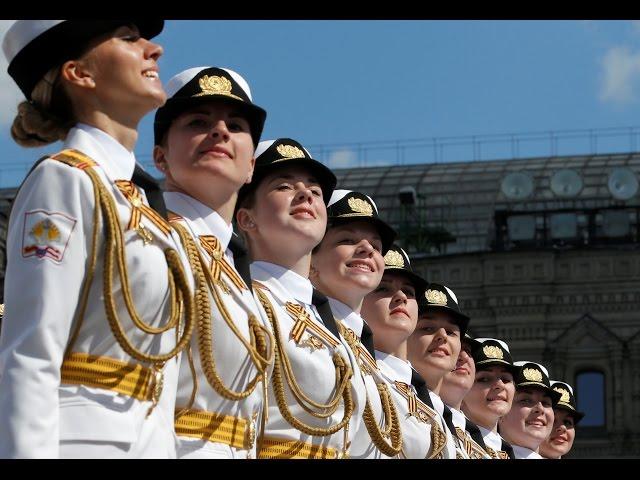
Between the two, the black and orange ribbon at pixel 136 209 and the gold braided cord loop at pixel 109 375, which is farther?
the black and orange ribbon at pixel 136 209

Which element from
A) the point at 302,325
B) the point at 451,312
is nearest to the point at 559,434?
the point at 451,312

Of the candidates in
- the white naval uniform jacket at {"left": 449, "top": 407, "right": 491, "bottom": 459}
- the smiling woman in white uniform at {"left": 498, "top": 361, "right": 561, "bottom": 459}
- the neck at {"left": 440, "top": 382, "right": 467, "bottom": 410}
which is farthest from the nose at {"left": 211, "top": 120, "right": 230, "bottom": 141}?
the smiling woman in white uniform at {"left": 498, "top": 361, "right": 561, "bottom": 459}

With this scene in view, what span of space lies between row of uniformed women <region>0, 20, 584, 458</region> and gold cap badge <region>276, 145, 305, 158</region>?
2cm

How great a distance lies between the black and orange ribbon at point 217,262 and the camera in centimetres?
775

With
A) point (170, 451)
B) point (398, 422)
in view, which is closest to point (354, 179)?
point (398, 422)

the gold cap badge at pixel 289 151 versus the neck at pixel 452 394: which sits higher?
the gold cap badge at pixel 289 151

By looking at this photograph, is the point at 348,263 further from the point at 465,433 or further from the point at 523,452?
the point at 523,452

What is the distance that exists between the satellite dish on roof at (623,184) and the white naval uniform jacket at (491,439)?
101ft

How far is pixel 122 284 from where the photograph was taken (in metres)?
6.58

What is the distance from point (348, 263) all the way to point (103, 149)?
3652 millimetres

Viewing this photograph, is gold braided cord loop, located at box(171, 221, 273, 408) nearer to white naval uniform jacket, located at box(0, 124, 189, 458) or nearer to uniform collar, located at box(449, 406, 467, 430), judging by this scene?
white naval uniform jacket, located at box(0, 124, 189, 458)

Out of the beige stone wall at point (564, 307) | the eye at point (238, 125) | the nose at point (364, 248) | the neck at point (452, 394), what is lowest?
the neck at point (452, 394)

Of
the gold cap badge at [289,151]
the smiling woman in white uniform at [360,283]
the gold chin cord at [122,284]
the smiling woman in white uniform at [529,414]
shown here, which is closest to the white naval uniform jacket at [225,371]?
the gold chin cord at [122,284]

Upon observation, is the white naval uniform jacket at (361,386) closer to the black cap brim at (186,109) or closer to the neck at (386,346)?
the neck at (386,346)
